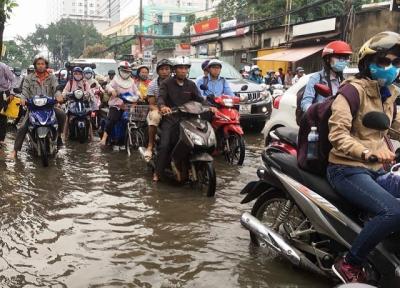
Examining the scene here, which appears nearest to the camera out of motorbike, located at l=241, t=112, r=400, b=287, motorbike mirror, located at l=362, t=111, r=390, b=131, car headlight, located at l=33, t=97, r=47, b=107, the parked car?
motorbike mirror, located at l=362, t=111, r=390, b=131

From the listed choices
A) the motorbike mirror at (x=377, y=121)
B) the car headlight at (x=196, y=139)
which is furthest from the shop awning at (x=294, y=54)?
the motorbike mirror at (x=377, y=121)

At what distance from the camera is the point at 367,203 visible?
9.96 feet

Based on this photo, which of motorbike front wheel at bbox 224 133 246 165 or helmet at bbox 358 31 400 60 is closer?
helmet at bbox 358 31 400 60

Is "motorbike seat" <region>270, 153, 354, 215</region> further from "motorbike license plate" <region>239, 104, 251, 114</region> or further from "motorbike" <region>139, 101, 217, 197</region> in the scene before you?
"motorbike license plate" <region>239, 104, 251, 114</region>

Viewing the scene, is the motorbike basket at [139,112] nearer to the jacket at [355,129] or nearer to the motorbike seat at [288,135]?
the motorbike seat at [288,135]

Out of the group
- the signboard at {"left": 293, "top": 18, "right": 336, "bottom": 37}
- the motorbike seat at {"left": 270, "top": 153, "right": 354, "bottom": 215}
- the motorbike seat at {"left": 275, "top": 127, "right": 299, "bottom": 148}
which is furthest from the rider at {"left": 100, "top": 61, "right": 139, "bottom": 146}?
the signboard at {"left": 293, "top": 18, "right": 336, "bottom": 37}

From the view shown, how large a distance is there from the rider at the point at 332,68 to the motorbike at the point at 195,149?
1.25 m

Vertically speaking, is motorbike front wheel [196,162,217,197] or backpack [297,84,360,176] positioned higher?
backpack [297,84,360,176]

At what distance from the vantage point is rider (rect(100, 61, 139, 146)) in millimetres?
9141

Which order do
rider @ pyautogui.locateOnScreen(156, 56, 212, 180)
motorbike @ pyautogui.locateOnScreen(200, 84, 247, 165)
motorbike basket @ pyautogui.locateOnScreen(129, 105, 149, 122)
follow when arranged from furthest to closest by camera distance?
motorbike basket @ pyautogui.locateOnScreen(129, 105, 149, 122)
motorbike @ pyautogui.locateOnScreen(200, 84, 247, 165)
rider @ pyautogui.locateOnScreen(156, 56, 212, 180)

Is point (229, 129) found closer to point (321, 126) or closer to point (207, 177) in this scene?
point (207, 177)

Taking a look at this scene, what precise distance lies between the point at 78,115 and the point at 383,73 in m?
7.73

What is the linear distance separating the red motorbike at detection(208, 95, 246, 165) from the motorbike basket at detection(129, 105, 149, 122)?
1.14 m

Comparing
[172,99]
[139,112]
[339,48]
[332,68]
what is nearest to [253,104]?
[139,112]
